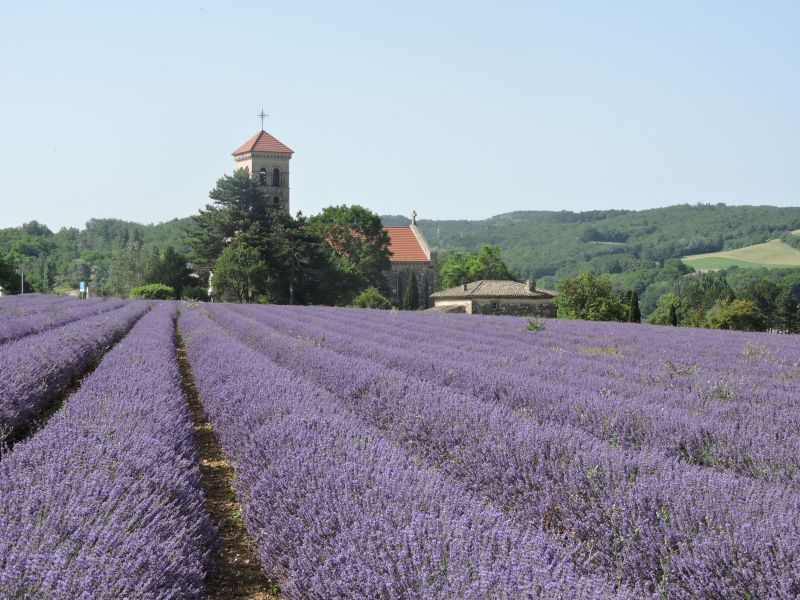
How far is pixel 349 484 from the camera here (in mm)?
3609

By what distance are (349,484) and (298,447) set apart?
0.90 meters

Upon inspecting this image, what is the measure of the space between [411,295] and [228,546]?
58.5 metres

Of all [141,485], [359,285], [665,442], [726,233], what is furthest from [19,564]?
[726,233]

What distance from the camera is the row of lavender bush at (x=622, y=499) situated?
3010mm

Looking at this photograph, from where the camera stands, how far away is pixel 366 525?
122 inches

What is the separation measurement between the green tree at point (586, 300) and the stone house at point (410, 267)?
1497 cm

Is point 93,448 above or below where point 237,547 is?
above

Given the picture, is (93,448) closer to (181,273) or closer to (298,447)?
(298,447)

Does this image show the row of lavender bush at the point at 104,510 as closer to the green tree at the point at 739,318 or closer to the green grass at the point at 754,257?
the green tree at the point at 739,318

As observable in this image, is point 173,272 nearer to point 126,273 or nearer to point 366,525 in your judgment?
point 126,273

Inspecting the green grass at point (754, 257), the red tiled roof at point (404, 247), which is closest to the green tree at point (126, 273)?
the red tiled roof at point (404, 247)

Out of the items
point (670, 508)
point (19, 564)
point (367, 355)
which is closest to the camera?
point (19, 564)

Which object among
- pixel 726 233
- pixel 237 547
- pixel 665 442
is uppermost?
pixel 726 233

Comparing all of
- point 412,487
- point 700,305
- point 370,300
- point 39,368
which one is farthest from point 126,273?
point 412,487
